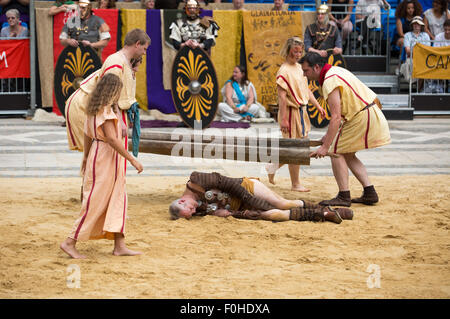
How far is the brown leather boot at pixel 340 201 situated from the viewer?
7805 mm

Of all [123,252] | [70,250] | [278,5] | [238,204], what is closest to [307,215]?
[238,204]

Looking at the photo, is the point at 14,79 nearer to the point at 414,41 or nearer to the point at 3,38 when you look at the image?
the point at 3,38

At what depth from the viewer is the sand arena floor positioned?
5.06 m

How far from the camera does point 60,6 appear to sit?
1345 cm

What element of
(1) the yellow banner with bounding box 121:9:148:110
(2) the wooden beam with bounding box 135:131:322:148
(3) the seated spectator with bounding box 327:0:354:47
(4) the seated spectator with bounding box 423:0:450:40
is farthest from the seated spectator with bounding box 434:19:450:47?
(2) the wooden beam with bounding box 135:131:322:148

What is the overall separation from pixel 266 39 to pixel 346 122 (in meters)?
6.62

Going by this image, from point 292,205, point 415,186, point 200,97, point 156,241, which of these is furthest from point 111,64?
point 200,97

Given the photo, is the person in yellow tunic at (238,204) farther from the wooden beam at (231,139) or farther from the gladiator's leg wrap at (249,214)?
the wooden beam at (231,139)

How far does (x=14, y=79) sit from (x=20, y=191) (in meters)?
6.57

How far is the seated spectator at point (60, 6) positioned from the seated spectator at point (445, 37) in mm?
6918

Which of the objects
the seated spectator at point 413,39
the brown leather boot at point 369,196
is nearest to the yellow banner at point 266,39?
the seated spectator at point 413,39

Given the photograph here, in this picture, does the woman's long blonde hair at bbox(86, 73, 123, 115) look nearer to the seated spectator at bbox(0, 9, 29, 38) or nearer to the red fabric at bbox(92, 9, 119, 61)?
the red fabric at bbox(92, 9, 119, 61)

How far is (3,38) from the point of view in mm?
13523

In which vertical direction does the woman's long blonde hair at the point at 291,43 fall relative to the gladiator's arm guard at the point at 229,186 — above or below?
above
